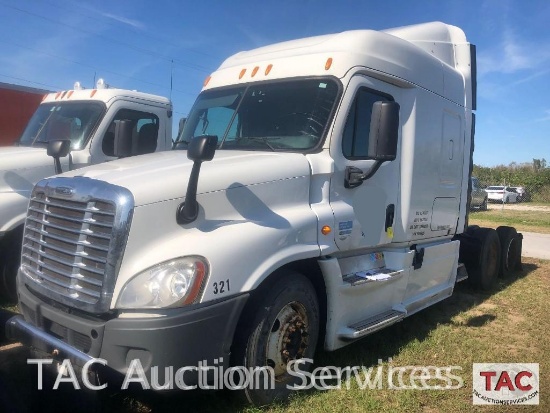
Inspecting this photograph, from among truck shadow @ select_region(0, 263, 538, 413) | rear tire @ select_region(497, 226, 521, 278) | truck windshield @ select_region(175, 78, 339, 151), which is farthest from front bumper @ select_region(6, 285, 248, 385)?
rear tire @ select_region(497, 226, 521, 278)

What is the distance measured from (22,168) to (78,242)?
343 centimetres

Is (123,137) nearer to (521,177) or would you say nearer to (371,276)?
(371,276)

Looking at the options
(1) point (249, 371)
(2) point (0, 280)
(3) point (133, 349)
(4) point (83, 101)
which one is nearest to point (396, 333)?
(1) point (249, 371)

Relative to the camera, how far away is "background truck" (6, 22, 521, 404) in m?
3.02

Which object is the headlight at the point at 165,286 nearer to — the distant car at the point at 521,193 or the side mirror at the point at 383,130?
the side mirror at the point at 383,130

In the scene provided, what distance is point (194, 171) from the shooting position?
3207mm

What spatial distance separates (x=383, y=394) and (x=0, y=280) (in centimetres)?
464

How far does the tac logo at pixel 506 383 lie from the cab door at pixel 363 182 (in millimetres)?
1549

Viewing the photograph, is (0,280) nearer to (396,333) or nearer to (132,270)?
(132,270)

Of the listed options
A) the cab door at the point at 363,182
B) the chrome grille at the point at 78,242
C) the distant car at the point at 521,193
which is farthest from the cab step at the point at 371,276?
the distant car at the point at 521,193

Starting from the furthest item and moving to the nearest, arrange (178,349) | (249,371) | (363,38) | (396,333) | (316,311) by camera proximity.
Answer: (396,333) → (363,38) → (316,311) → (249,371) → (178,349)

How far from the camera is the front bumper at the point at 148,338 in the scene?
292cm

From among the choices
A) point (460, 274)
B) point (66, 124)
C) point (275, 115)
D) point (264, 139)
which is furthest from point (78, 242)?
point (460, 274)

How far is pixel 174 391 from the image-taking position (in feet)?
10.00
